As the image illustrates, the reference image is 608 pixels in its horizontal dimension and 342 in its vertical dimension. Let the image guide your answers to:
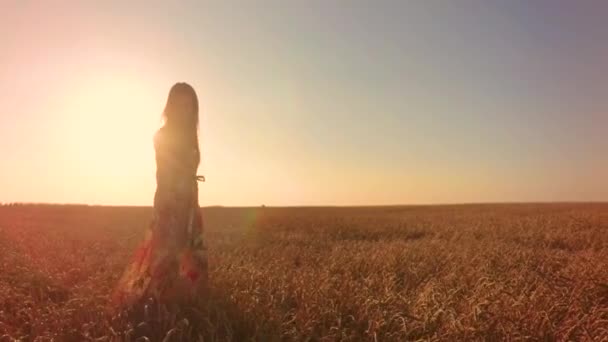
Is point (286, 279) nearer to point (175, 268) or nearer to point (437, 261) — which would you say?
point (175, 268)

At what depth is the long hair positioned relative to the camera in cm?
637

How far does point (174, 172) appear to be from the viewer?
238 inches

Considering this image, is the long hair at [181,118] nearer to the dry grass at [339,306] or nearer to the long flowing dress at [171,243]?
the long flowing dress at [171,243]

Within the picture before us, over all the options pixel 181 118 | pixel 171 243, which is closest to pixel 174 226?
pixel 171 243

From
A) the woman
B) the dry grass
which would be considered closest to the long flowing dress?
the woman

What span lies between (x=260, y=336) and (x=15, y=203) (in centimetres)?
3165

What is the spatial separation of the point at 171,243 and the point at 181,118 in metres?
1.78

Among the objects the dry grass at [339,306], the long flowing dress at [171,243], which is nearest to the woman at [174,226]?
the long flowing dress at [171,243]

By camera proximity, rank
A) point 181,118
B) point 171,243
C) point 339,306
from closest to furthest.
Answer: point 339,306 → point 171,243 → point 181,118

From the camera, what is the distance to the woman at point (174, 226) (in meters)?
5.41

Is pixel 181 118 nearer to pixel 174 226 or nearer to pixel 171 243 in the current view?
pixel 174 226

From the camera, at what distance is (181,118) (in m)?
6.46

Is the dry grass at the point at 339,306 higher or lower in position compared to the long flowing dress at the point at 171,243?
lower

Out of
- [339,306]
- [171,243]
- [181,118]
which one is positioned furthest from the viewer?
[181,118]
